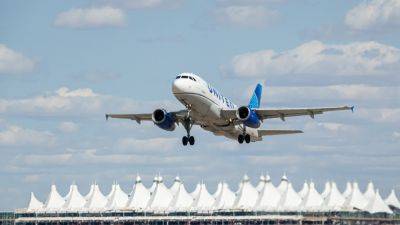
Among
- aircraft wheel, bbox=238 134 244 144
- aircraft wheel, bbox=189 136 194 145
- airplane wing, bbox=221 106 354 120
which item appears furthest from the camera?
aircraft wheel, bbox=238 134 244 144

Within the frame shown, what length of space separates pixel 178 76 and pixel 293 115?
50.4 ft

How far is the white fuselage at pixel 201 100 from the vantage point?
387ft

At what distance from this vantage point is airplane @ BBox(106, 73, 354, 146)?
119m

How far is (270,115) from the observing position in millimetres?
129875

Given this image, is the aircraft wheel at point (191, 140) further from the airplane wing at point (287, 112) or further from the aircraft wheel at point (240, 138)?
the aircraft wheel at point (240, 138)

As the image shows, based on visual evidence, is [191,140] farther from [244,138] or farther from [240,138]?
[244,138]

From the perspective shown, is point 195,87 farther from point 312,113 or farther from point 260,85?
point 260,85

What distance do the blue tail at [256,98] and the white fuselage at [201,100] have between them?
21611 millimetres

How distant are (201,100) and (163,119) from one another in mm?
5842

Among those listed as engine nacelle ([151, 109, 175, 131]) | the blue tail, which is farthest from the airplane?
the blue tail

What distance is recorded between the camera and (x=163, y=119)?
123250 mm

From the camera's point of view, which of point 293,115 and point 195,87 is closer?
point 195,87

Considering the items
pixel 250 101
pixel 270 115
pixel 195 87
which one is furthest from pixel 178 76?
pixel 250 101

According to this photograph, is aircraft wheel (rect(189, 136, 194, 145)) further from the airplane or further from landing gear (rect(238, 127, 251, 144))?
landing gear (rect(238, 127, 251, 144))
